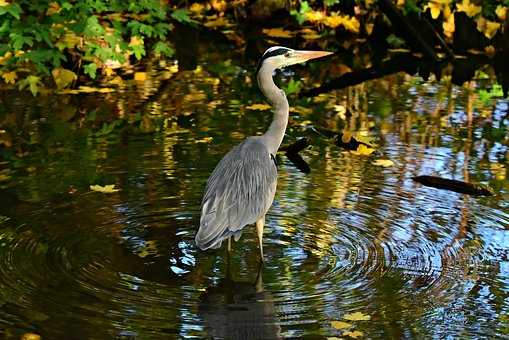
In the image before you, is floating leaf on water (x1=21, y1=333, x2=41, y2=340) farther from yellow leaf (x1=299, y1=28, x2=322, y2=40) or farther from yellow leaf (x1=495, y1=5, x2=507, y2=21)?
yellow leaf (x1=495, y1=5, x2=507, y2=21)

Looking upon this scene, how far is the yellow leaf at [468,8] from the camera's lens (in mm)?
15641

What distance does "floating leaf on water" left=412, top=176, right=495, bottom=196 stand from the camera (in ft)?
27.8

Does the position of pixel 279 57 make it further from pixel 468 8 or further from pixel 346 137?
pixel 468 8

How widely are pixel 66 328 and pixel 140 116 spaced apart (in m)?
5.68

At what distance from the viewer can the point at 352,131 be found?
35.4 ft

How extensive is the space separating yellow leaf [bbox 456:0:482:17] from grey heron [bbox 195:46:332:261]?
885 centimetres

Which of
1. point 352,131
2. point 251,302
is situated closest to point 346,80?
point 352,131

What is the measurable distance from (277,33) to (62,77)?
18.7ft

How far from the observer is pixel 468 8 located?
15711mm

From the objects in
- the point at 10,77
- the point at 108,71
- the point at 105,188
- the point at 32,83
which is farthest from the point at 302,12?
the point at 105,188

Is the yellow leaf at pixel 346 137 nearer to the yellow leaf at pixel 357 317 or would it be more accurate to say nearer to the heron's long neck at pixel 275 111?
the heron's long neck at pixel 275 111

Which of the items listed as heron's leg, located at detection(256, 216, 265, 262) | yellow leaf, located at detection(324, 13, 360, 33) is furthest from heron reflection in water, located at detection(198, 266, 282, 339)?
yellow leaf, located at detection(324, 13, 360, 33)

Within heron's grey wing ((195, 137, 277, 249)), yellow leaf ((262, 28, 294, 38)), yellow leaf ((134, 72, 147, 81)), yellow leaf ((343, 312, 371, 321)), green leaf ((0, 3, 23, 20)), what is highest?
green leaf ((0, 3, 23, 20))

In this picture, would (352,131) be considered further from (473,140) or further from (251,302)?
(251,302)
